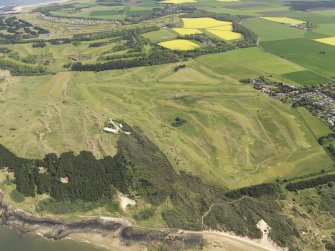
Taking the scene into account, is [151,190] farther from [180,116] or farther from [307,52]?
[307,52]

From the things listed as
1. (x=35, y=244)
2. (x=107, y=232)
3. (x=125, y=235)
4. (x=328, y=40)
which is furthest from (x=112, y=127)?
(x=328, y=40)

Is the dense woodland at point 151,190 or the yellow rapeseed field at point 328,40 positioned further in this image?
the yellow rapeseed field at point 328,40

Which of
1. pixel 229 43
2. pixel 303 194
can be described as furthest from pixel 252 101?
pixel 229 43

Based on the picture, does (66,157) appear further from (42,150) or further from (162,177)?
(162,177)

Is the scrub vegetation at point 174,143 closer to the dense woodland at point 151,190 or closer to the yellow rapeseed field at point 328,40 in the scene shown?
the dense woodland at point 151,190

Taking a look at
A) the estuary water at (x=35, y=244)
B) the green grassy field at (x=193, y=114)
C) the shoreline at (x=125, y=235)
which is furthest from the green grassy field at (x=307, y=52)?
the estuary water at (x=35, y=244)

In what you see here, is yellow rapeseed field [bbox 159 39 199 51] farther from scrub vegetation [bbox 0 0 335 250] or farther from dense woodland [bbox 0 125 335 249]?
dense woodland [bbox 0 125 335 249]
